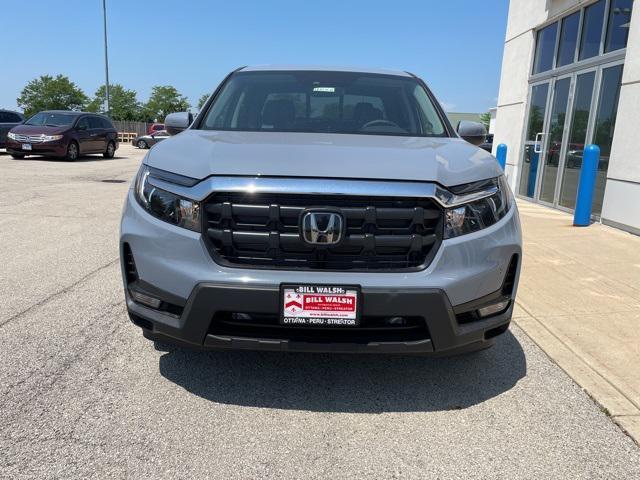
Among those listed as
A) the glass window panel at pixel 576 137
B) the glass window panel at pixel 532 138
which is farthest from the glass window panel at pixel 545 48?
the glass window panel at pixel 576 137

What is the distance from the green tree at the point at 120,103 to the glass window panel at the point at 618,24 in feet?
252

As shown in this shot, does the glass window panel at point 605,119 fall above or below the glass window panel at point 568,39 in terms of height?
below

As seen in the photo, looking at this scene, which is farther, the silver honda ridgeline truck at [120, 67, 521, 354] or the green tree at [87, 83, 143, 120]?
the green tree at [87, 83, 143, 120]

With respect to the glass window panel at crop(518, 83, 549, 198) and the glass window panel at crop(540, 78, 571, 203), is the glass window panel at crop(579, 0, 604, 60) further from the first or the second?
the glass window panel at crop(518, 83, 549, 198)

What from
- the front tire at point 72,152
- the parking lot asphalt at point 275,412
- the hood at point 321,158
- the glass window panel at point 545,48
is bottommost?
the parking lot asphalt at point 275,412

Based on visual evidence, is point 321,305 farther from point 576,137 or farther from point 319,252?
point 576,137

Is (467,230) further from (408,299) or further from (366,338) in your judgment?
(366,338)

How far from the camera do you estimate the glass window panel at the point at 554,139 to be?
32.2 feet

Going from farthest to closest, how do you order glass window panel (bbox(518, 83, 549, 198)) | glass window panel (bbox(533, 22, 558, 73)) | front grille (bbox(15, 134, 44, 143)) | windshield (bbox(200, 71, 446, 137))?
1. front grille (bbox(15, 134, 44, 143))
2. glass window panel (bbox(518, 83, 549, 198))
3. glass window panel (bbox(533, 22, 558, 73))
4. windshield (bbox(200, 71, 446, 137))

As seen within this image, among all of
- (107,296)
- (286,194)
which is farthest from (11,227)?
(286,194)

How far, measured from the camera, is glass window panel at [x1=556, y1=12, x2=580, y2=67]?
31.2 ft

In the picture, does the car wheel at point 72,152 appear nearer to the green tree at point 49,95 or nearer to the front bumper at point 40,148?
the front bumper at point 40,148

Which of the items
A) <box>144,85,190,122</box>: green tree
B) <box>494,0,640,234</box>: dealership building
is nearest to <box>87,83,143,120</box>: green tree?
<box>144,85,190,122</box>: green tree

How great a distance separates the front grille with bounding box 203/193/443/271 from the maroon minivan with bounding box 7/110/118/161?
1675cm
